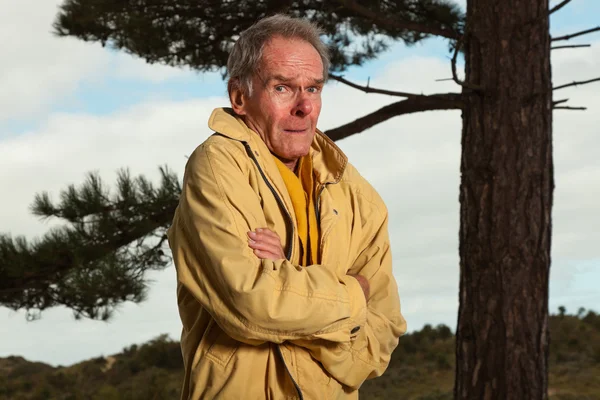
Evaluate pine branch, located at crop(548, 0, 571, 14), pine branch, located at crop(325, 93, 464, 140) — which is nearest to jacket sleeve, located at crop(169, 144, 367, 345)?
pine branch, located at crop(325, 93, 464, 140)

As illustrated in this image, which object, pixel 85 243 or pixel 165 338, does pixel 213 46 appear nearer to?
pixel 85 243

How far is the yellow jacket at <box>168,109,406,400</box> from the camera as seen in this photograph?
1622 millimetres

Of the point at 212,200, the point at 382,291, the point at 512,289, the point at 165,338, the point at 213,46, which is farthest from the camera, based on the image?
the point at 165,338

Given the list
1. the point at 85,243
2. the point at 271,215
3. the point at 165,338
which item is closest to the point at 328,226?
the point at 271,215

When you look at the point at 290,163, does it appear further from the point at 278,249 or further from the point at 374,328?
the point at 374,328

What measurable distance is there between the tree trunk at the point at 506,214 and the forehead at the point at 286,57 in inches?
78.0

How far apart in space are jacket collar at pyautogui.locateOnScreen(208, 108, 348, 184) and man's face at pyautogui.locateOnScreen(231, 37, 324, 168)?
0.03m

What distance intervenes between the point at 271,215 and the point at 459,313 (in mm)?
2183

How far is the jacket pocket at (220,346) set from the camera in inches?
68.9

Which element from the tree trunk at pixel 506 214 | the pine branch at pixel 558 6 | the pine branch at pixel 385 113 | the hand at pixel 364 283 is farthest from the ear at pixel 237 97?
the pine branch at pixel 558 6

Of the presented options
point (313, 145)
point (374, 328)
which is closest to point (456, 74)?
point (313, 145)

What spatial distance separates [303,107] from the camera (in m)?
1.86

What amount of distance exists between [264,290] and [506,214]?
226cm

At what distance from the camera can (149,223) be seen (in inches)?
181
